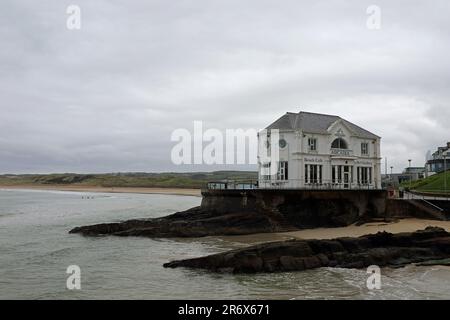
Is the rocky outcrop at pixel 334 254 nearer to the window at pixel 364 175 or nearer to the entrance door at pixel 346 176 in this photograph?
the entrance door at pixel 346 176

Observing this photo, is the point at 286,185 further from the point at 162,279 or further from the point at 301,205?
the point at 162,279

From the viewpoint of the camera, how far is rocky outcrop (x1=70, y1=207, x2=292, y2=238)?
105 ft

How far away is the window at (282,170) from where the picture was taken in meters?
37.0

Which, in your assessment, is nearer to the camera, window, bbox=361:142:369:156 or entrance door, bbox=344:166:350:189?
entrance door, bbox=344:166:350:189

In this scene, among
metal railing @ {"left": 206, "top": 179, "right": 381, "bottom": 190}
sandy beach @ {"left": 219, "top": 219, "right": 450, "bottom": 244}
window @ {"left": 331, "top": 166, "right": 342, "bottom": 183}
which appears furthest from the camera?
window @ {"left": 331, "top": 166, "right": 342, "bottom": 183}

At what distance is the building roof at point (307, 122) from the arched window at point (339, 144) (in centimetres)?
130

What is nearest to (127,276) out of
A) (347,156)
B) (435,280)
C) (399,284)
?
(399,284)

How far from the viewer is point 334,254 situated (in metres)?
23.1

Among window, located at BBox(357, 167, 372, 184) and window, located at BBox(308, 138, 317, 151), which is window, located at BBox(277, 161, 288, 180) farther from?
window, located at BBox(357, 167, 372, 184)

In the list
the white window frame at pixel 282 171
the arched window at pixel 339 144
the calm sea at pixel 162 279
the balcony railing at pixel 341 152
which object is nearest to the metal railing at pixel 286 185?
the white window frame at pixel 282 171

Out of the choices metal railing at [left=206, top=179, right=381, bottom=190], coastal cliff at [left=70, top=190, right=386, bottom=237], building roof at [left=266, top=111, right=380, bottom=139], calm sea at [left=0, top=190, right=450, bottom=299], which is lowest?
calm sea at [left=0, top=190, right=450, bottom=299]

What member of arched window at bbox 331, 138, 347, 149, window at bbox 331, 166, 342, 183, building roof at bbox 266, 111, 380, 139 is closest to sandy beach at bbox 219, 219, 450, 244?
window at bbox 331, 166, 342, 183

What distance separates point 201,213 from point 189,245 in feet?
25.7

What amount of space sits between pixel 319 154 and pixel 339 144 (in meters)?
2.81
